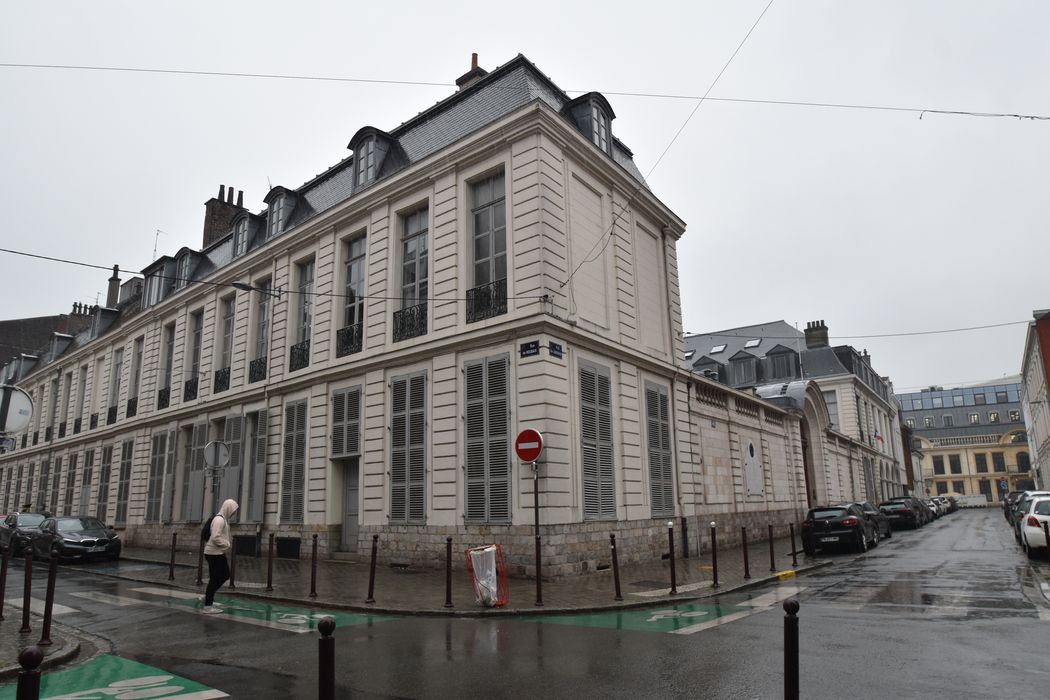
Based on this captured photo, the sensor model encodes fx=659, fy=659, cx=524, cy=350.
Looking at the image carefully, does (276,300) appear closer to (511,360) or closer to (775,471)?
(511,360)

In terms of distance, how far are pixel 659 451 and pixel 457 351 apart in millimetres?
5636

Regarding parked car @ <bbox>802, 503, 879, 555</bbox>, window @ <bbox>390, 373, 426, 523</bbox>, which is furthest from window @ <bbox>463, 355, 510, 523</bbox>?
parked car @ <bbox>802, 503, 879, 555</bbox>

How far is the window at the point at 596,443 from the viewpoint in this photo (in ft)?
43.9

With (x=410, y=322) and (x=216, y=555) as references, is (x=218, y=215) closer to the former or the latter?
(x=410, y=322)

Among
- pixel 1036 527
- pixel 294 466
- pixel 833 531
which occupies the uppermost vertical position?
pixel 294 466

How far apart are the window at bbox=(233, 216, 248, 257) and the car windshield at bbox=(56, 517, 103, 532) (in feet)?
30.2

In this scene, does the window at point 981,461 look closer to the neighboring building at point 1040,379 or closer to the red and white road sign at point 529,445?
the neighboring building at point 1040,379

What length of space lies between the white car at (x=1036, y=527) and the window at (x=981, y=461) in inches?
3452

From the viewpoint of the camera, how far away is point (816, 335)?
43.8m

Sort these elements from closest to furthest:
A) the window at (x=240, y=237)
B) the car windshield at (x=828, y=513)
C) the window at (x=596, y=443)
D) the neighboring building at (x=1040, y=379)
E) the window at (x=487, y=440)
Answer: the window at (x=487, y=440)
the window at (x=596, y=443)
the car windshield at (x=828, y=513)
the window at (x=240, y=237)
the neighboring building at (x=1040, y=379)

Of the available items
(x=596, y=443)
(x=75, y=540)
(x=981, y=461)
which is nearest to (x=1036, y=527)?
(x=596, y=443)

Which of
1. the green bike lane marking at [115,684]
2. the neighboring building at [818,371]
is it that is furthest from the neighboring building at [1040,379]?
the green bike lane marking at [115,684]

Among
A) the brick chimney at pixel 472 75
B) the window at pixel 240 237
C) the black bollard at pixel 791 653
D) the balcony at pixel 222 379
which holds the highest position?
the brick chimney at pixel 472 75

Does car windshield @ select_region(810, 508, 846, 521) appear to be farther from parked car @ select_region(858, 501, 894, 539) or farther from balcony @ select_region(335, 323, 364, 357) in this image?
balcony @ select_region(335, 323, 364, 357)
